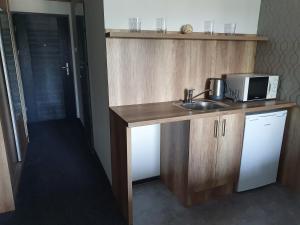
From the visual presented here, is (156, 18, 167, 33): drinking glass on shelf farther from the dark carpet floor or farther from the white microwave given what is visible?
the dark carpet floor

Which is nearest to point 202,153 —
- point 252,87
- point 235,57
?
point 252,87

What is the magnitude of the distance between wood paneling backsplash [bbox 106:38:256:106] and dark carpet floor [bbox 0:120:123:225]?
96cm

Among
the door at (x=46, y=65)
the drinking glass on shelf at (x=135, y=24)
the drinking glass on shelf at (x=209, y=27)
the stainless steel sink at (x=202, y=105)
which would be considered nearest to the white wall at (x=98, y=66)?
the drinking glass on shelf at (x=135, y=24)

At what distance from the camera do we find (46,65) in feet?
14.0

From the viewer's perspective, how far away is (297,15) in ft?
6.98

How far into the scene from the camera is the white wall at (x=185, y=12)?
1951mm

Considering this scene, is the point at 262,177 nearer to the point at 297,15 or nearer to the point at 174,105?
the point at 174,105

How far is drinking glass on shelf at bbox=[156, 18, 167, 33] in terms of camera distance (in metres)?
2.10

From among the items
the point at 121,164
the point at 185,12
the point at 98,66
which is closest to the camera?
the point at 121,164

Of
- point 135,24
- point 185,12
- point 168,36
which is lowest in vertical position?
point 168,36

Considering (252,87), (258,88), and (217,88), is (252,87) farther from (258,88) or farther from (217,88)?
(217,88)

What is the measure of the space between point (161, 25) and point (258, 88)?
Answer: 116cm

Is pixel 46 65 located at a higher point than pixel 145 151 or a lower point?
higher

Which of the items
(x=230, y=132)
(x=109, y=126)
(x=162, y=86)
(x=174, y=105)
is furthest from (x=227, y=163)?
(x=109, y=126)
